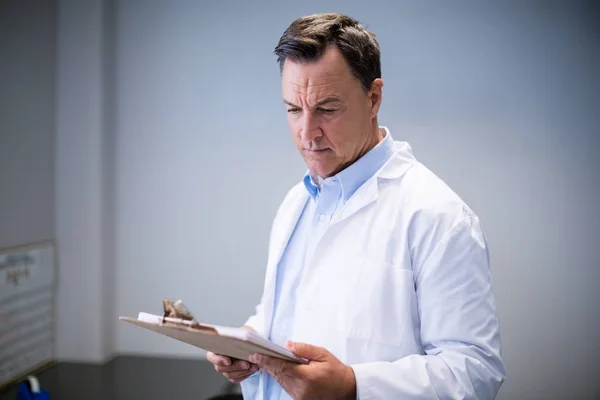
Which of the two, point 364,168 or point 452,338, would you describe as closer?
point 452,338

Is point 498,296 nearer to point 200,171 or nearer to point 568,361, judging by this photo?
point 568,361

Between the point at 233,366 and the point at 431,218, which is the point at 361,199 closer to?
the point at 431,218

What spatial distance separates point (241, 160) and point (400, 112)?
0.67 metres

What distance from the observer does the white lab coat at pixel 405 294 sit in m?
0.97

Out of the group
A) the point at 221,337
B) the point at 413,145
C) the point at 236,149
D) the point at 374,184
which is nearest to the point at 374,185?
the point at 374,184

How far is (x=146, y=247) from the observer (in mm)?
2422

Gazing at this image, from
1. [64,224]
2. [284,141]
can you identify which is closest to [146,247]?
[64,224]

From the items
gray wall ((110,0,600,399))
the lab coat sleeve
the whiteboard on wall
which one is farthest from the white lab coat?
the whiteboard on wall

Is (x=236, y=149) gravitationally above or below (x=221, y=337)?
above

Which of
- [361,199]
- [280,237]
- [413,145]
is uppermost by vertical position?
[413,145]

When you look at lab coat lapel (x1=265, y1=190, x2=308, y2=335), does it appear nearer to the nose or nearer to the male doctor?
the male doctor

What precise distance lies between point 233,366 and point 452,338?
0.41 meters

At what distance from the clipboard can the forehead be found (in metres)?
0.48

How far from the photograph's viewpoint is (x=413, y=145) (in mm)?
2219
